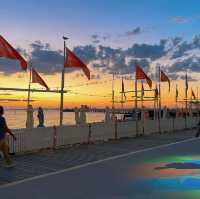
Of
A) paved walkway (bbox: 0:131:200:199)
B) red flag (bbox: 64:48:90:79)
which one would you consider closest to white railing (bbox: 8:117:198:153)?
paved walkway (bbox: 0:131:200:199)

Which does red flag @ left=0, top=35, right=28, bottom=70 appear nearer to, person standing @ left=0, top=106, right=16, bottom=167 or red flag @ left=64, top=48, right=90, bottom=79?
person standing @ left=0, top=106, right=16, bottom=167

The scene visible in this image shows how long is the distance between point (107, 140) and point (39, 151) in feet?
20.9

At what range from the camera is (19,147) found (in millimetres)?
15820

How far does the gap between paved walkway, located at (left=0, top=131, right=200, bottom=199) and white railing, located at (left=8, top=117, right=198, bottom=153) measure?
21.5 inches

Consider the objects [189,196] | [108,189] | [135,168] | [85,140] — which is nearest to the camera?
[189,196]

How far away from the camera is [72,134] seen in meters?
19.5

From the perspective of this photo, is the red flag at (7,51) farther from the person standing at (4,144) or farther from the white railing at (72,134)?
the person standing at (4,144)

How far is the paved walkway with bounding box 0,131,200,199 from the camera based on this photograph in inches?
362

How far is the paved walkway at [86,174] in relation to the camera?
362 inches

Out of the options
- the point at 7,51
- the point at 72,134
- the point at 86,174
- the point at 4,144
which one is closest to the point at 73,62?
the point at 72,134

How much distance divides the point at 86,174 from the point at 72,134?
790 centimetres

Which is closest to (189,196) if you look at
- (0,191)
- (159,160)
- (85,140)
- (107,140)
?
(0,191)

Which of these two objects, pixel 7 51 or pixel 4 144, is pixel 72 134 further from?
pixel 4 144

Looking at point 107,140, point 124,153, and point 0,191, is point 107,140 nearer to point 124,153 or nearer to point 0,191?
point 124,153
